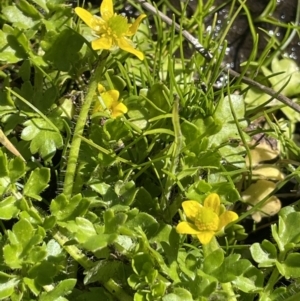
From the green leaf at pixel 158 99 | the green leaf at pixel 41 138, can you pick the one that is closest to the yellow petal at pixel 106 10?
the green leaf at pixel 158 99

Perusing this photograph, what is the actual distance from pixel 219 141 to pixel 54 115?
0.46 m

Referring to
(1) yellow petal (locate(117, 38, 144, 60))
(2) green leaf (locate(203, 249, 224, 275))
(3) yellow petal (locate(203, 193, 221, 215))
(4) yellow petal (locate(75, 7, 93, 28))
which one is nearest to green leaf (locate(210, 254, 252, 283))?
(2) green leaf (locate(203, 249, 224, 275))

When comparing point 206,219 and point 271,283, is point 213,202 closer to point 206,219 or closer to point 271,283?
point 206,219

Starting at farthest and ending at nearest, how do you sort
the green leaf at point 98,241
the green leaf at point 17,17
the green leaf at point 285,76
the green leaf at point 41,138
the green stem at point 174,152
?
the green leaf at point 285,76 → the green leaf at point 17,17 → the green leaf at point 41,138 → the green stem at point 174,152 → the green leaf at point 98,241

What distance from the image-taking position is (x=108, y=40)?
1.41m

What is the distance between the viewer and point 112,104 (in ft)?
5.10

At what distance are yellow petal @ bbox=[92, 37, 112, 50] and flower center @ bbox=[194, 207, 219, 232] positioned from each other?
453 millimetres

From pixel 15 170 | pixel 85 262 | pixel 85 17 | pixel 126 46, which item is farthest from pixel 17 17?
pixel 85 262

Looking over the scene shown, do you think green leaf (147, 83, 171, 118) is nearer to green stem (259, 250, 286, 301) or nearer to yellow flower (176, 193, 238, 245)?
yellow flower (176, 193, 238, 245)

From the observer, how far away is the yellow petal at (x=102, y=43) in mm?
1366

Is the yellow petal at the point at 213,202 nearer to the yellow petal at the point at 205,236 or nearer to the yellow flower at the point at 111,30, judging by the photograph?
the yellow petal at the point at 205,236

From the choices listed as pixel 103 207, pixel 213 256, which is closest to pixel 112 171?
pixel 103 207

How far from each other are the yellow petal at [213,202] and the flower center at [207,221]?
2 cm

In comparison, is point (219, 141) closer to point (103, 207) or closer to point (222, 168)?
point (222, 168)
